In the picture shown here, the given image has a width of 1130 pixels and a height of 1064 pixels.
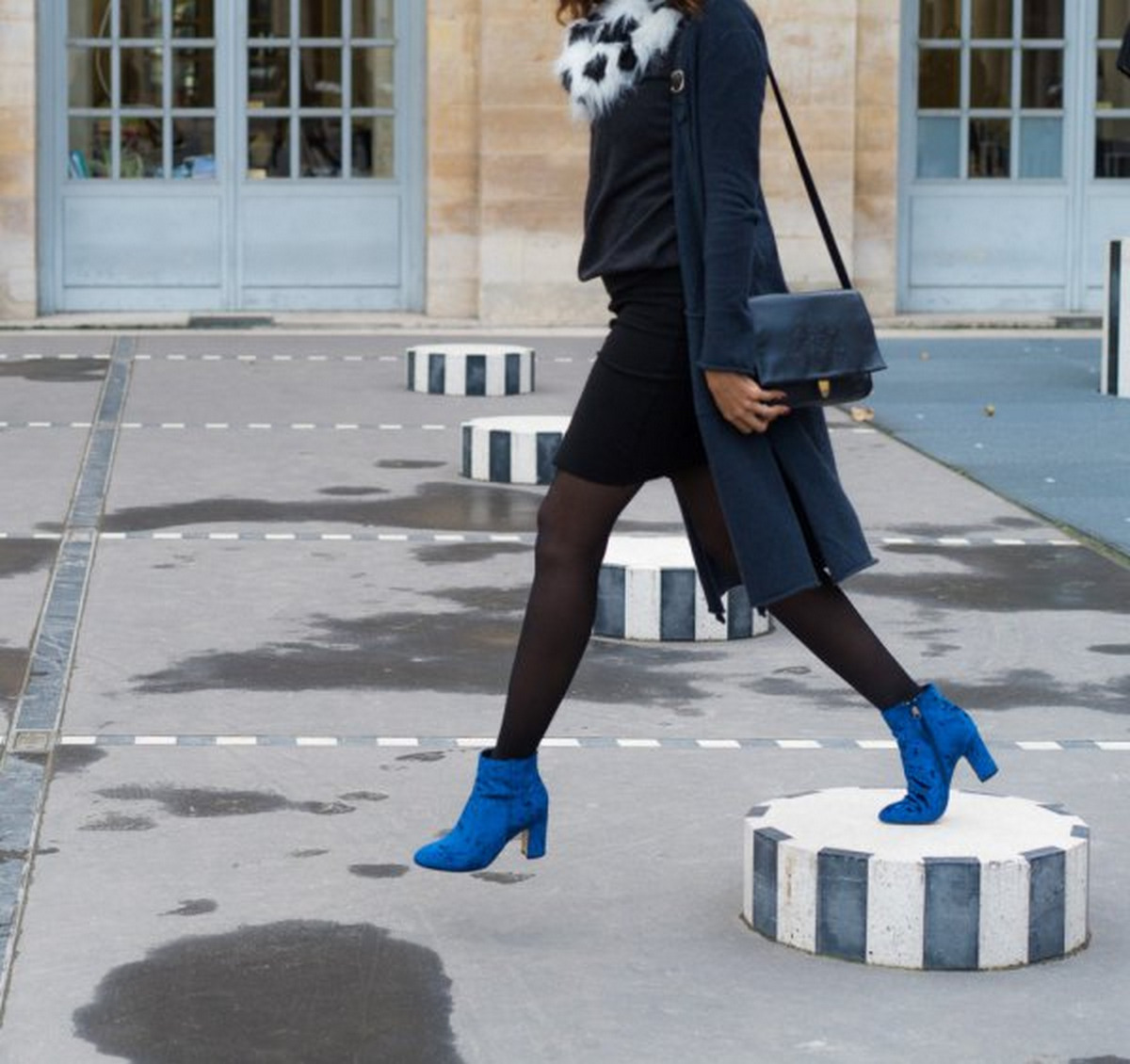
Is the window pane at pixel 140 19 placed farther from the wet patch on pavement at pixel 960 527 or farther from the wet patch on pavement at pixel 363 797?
the wet patch on pavement at pixel 363 797

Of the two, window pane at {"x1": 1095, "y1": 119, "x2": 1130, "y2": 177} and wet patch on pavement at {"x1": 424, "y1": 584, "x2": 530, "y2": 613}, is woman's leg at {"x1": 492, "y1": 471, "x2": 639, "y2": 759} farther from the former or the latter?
window pane at {"x1": 1095, "y1": 119, "x2": 1130, "y2": 177}

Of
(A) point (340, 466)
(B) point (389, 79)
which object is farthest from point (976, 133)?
(A) point (340, 466)

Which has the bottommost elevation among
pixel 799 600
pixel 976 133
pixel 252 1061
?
pixel 252 1061

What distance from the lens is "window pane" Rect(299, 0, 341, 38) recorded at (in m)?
17.9

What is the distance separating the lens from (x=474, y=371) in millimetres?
13805

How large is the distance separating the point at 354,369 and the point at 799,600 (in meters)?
10.5

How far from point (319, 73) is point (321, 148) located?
18.5 inches

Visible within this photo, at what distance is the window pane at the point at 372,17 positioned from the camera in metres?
18.0

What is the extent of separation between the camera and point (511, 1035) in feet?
13.8

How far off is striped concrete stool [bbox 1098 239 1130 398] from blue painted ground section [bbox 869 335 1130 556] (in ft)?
0.30

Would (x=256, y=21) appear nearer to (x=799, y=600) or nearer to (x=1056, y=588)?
(x=1056, y=588)

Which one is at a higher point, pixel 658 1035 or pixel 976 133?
pixel 976 133

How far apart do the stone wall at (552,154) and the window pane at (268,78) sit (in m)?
0.96

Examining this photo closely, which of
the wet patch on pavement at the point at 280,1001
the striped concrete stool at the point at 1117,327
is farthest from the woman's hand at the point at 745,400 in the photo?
the striped concrete stool at the point at 1117,327
